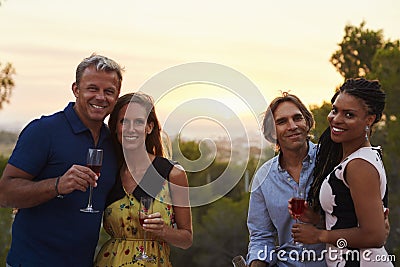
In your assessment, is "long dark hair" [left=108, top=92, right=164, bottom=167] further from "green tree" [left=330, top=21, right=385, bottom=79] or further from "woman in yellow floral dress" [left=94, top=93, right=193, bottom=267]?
"green tree" [left=330, top=21, right=385, bottom=79]

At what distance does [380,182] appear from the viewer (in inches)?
119

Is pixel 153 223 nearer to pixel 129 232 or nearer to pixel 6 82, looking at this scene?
pixel 129 232

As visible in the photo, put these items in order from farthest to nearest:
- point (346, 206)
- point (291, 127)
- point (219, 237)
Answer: point (219, 237) < point (291, 127) < point (346, 206)

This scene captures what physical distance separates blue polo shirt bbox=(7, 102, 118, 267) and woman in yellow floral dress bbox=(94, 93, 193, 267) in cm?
11

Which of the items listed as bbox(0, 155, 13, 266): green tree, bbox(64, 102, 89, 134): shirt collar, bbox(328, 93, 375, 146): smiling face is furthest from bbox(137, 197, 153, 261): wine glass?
bbox(0, 155, 13, 266): green tree

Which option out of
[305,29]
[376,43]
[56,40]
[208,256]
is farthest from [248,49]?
[208,256]

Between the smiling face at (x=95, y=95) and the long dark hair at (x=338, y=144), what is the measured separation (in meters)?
1.11

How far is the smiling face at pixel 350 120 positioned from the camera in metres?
3.18

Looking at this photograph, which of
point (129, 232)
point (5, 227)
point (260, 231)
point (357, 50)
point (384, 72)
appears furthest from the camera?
point (357, 50)

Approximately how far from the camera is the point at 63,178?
10.7 feet

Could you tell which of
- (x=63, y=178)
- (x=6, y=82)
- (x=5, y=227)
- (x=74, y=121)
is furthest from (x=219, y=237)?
(x=63, y=178)

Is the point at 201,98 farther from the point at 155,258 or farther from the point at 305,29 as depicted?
the point at 305,29

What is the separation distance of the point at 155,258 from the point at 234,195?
61.5ft
